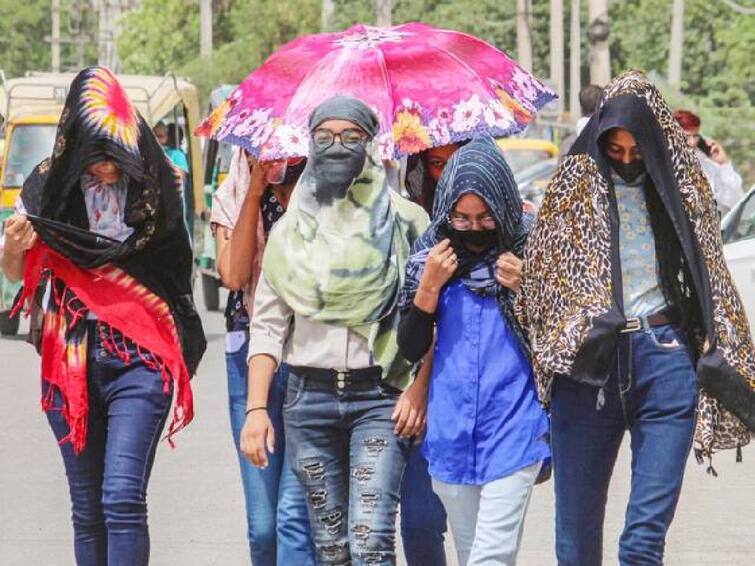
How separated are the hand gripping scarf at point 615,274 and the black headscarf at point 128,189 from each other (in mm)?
1273

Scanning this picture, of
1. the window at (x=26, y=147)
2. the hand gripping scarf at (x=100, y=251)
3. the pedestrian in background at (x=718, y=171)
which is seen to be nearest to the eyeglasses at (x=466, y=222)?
the hand gripping scarf at (x=100, y=251)

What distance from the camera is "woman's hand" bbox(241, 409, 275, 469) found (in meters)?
5.58

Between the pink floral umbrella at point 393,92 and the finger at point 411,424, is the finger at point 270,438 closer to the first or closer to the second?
the finger at point 411,424

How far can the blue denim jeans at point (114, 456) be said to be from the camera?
590 centimetres

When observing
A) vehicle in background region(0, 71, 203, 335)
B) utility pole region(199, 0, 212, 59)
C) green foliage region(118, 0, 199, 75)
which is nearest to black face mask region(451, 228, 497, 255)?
vehicle in background region(0, 71, 203, 335)

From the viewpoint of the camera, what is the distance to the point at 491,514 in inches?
212

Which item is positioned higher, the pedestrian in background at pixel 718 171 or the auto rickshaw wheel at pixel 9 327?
the pedestrian in background at pixel 718 171

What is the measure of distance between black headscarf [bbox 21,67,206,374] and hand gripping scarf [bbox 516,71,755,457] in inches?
50.1

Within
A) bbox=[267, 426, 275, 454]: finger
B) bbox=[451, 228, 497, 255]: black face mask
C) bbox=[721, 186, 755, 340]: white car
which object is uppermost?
bbox=[451, 228, 497, 255]: black face mask

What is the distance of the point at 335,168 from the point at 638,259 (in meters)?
0.86

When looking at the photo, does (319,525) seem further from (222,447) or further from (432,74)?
(222,447)

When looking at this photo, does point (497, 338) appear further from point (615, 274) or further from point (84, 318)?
point (84, 318)

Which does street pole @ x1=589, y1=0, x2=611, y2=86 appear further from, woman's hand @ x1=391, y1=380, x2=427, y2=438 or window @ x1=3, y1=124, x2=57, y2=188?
woman's hand @ x1=391, y1=380, x2=427, y2=438

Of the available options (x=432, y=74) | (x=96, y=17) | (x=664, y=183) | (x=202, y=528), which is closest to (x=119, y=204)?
(x=432, y=74)
